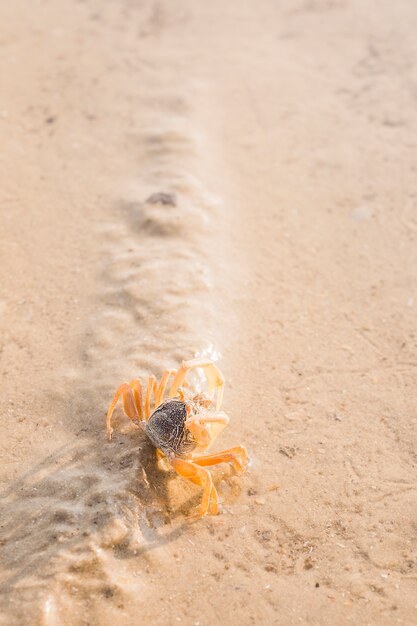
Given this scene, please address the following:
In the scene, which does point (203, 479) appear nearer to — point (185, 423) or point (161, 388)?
point (185, 423)

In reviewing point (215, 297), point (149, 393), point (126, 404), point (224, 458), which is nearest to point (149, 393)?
point (149, 393)

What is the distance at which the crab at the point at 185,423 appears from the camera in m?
3.83

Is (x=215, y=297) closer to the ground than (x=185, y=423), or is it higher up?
closer to the ground

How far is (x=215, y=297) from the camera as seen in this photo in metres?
5.27

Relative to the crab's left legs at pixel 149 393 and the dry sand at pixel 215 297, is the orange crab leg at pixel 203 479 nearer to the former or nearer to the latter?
the dry sand at pixel 215 297

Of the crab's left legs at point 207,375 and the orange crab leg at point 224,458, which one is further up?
the crab's left legs at point 207,375

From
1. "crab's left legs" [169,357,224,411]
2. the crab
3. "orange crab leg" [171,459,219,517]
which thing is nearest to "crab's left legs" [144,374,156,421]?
the crab

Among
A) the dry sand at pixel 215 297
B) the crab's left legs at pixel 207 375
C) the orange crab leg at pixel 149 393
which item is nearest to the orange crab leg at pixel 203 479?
the dry sand at pixel 215 297

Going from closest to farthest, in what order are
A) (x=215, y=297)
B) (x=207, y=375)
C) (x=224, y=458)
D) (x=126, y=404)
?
(x=224, y=458), (x=126, y=404), (x=207, y=375), (x=215, y=297)

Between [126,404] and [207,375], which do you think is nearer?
[126,404]

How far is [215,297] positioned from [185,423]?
1.63m

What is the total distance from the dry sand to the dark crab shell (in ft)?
0.66

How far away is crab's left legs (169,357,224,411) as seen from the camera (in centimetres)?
414

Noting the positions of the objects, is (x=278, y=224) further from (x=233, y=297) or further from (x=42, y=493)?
(x=42, y=493)
